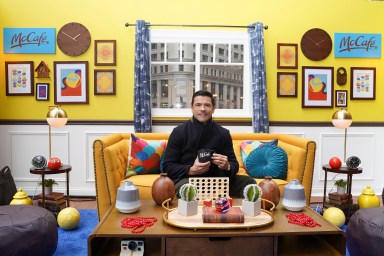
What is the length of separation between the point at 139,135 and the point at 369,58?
3.12 m

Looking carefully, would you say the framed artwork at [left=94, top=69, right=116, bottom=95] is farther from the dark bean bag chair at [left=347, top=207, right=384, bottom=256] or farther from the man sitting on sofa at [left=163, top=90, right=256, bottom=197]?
the dark bean bag chair at [left=347, top=207, right=384, bottom=256]

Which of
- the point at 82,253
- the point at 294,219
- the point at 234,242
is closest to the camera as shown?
the point at 234,242

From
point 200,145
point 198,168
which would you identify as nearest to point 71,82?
point 200,145

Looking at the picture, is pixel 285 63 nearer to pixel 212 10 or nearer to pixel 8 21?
pixel 212 10

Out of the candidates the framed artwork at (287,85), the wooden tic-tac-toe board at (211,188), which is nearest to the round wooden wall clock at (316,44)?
the framed artwork at (287,85)

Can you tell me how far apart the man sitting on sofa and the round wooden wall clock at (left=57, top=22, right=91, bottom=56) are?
7.14 ft

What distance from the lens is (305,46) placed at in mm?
4508

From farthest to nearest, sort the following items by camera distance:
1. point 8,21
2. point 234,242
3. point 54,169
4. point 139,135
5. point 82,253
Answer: point 8,21 < point 139,135 < point 54,169 < point 82,253 < point 234,242

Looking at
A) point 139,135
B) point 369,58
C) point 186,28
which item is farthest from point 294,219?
point 369,58

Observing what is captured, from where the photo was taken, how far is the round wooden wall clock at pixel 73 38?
14.3 ft

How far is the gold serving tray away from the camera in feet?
5.90

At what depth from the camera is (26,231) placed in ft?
7.06

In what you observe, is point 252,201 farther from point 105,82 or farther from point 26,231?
point 105,82

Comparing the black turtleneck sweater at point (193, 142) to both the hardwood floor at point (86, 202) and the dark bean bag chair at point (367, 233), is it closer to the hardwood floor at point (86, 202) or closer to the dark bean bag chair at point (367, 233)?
the dark bean bag chair at point (367, 233)
